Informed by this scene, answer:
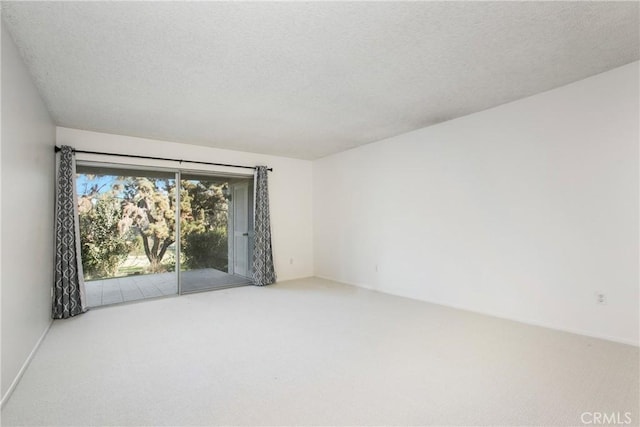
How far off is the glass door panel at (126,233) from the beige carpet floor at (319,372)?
36.1 inches

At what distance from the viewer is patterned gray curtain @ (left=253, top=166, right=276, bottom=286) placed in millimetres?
5363

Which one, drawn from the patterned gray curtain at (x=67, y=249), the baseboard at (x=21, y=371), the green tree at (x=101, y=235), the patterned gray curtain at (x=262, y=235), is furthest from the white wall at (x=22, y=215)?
the patterned gray curtain at (x=262, y=235)

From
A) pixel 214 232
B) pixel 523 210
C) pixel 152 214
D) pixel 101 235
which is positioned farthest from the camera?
pixel 214 232

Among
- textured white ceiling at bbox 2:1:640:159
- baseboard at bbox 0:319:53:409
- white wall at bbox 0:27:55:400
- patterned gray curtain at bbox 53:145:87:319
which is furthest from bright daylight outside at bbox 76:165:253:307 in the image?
baseboard at bbox 0:319:53:409

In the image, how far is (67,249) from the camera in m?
3.76

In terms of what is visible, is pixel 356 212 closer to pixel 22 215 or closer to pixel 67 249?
pixel 67 249

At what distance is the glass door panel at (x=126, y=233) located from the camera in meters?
4.20

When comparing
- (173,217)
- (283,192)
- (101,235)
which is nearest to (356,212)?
(283,192)

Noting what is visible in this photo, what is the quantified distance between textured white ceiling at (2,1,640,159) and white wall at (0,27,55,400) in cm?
29

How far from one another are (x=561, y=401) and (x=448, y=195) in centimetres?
252

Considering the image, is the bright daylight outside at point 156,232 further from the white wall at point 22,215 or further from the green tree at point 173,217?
the white wall at point 22,215

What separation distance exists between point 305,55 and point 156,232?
142 inches

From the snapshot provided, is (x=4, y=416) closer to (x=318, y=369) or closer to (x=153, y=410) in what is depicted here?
(x=153, y=410)

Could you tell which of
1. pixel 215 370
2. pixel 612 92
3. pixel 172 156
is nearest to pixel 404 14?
pixel 612 92
